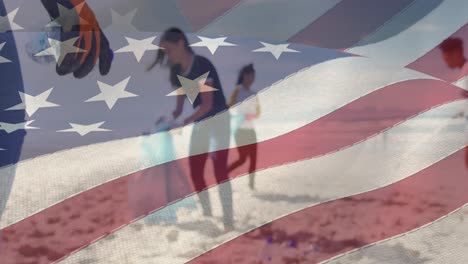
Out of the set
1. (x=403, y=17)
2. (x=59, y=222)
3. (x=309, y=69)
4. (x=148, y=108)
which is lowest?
(x=59, y=222)

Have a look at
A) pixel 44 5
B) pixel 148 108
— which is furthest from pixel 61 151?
pixel 44 5

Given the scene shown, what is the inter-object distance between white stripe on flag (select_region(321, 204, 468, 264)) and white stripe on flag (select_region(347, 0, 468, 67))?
0.37m

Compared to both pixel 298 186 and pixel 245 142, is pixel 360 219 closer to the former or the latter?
pixel 298 186

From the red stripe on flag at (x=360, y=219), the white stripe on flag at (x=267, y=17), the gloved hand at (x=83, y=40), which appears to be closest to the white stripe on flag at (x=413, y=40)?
the white stripe on flag at (x=267, y=17)

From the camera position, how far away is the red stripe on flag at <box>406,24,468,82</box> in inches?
48.4

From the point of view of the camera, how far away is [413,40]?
1226 mm

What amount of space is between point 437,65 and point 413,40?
81mm

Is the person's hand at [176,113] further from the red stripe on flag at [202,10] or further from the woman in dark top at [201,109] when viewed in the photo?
the red stripe on flag at [202,10]

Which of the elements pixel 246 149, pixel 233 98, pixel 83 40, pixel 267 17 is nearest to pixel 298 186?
pixel 246 149

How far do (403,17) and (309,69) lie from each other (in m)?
0.24

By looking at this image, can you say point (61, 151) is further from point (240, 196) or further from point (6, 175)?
point (240, 196)

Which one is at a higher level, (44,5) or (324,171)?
(44,5)

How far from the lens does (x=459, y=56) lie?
49.1 inches
